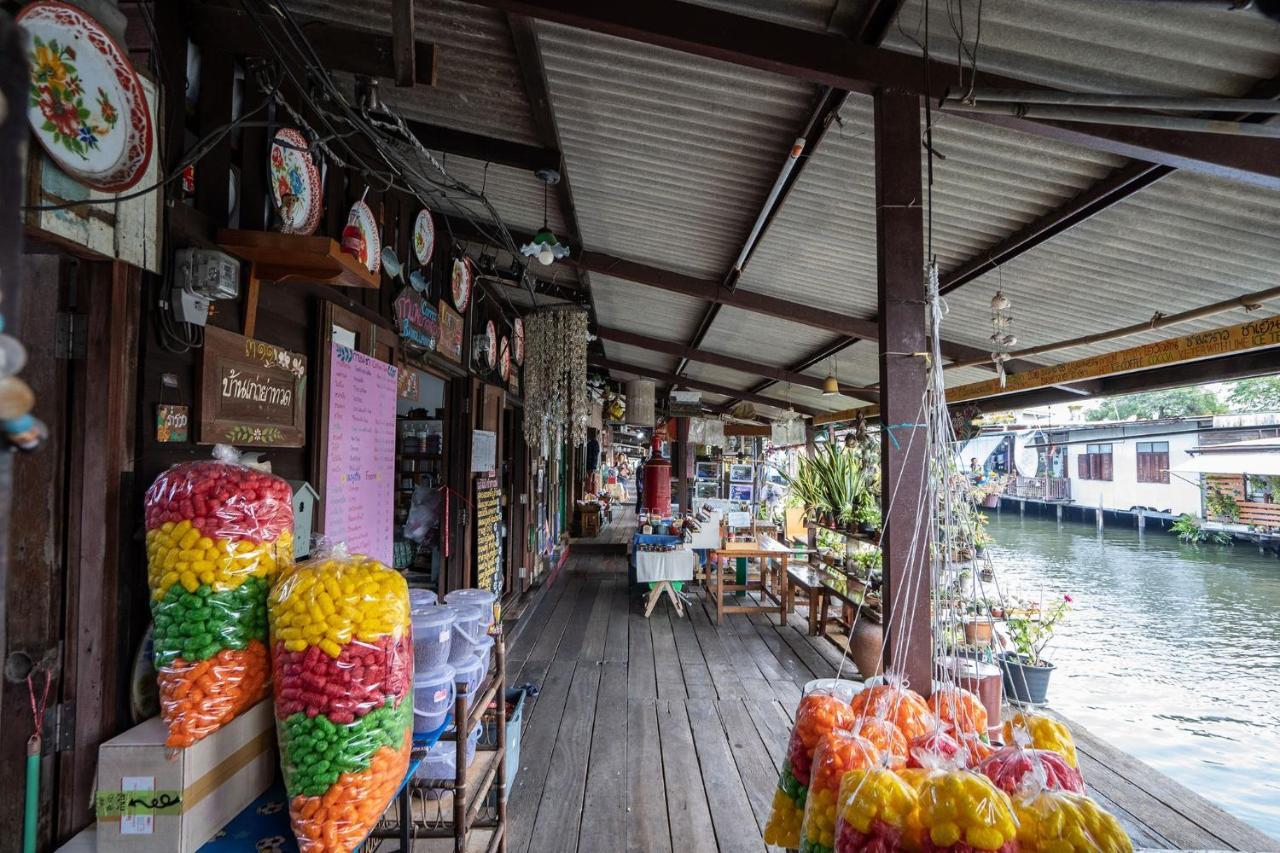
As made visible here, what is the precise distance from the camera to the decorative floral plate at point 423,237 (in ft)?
11.6

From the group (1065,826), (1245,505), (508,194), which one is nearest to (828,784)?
(1065,826)

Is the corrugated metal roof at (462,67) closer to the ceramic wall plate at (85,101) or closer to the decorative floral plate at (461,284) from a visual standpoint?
the ceramic wall plate at (85,101)

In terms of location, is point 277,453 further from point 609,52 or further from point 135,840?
point 609,52

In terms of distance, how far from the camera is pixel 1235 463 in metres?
13.4

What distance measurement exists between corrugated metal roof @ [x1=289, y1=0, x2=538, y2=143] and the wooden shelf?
838 mm

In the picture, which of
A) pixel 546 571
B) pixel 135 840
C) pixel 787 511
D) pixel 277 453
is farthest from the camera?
pixel 787 511

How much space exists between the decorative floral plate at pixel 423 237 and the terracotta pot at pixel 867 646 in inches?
152

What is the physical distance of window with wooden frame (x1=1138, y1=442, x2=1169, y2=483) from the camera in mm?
17328

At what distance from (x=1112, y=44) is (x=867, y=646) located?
3.79 meters

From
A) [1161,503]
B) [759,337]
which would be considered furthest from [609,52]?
[1161,503]

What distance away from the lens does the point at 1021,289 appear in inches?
161

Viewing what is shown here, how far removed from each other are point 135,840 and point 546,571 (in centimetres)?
679

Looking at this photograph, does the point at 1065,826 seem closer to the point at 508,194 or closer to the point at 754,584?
the point at 508,194

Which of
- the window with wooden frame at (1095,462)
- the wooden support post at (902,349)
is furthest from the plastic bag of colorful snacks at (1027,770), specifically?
the window with wooden frame at (1095,462)
